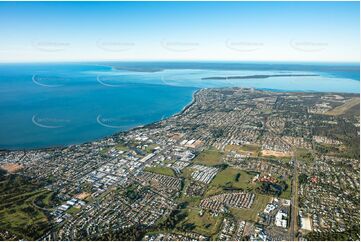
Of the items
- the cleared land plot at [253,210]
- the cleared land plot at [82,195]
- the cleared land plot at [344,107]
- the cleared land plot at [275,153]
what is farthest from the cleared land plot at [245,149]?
the cleared land plot at [344,107]

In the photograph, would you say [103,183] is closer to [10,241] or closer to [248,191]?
[10,241]

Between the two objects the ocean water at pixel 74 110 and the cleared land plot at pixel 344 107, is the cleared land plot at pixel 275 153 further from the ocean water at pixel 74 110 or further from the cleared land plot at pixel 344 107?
the cleared land plot at pixel 344 107

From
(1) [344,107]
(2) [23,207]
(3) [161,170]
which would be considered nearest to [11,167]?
(2) [23,207]

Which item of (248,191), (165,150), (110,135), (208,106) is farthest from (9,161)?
(208,106)

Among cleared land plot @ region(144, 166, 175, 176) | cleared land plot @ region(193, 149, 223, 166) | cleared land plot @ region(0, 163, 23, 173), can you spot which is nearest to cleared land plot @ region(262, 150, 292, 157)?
cleared land plot @ region(193, 149, 223, 166)

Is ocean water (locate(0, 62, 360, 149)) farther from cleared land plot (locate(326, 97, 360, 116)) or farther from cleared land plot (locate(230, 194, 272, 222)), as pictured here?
cleared land plot (locate(326, 97, 360, 116))

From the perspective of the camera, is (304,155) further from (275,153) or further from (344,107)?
(344,107)
